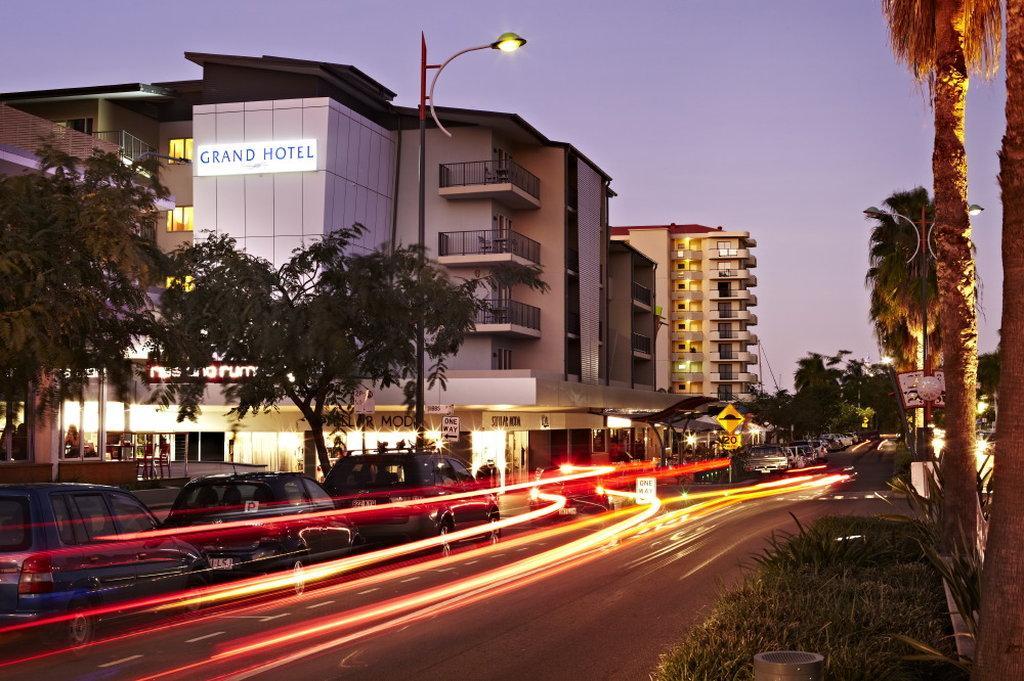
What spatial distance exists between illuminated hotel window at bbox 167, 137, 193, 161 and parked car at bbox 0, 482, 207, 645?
130 ft

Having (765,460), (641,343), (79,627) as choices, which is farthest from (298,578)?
(641,343)

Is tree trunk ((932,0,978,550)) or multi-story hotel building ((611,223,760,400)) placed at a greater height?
multi-story hotel building ((611,223,760,400))

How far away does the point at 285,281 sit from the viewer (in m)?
25.1

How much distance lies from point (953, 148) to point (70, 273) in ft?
36.2

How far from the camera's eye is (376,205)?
49.7 m

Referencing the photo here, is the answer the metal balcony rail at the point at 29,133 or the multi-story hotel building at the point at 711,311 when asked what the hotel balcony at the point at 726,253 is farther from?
the metal balcony rail at the point at 29,133

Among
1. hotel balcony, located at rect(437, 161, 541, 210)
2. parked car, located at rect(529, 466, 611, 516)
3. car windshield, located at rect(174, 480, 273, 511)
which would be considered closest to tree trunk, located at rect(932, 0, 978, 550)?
car windshield, located at rect(174, 480, 273, 511)

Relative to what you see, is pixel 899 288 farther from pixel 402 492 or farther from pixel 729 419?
pixel 402 492

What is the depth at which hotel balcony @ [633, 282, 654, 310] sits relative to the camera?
71.0 m

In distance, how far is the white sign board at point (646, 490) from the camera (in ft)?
106

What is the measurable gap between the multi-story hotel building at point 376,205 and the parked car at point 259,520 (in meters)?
23.0

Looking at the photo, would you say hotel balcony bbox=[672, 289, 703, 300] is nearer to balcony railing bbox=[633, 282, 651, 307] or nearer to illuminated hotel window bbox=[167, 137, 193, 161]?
balcony railing bbox=[633, 282, 651, 307]

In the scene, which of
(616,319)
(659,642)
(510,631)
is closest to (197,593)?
→ (510,631)

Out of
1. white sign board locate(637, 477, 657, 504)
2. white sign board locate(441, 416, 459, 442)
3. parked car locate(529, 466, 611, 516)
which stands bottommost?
parked car locate(529, 466, 611, 516)
